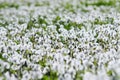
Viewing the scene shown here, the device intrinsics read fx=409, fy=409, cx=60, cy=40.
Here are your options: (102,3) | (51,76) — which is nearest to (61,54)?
(51,76)

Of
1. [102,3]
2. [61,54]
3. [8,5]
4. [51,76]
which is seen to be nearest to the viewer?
[51,76]

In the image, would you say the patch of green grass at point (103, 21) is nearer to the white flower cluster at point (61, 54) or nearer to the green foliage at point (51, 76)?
the white flower cluster at point (61, 54)

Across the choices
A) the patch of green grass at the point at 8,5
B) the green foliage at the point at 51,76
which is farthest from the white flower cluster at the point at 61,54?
the patch of green grass at the point at 8,5

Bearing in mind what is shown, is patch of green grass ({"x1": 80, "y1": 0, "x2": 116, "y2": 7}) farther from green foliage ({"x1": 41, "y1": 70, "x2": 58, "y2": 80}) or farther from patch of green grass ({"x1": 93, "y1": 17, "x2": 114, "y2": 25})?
green foliage ({"x1": 41, "y1": 70, "x2": 58, "y2": 80})

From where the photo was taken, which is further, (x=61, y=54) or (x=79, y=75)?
(x=61, y=54)

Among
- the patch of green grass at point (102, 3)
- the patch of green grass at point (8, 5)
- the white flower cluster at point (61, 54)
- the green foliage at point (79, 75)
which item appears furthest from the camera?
the patch of green grass at point (8, 5)

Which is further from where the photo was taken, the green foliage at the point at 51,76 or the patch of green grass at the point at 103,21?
the patch of green grass at the point at 103,21

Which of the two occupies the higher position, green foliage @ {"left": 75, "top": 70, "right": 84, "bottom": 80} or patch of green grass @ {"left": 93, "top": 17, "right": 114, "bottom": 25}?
green foliage @ {"left": 75, "top": 70, "right": 84, "bottom": 80}

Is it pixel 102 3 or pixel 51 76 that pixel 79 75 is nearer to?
pixel 51 76

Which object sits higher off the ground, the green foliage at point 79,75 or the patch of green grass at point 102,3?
the green foliage at point 79,75

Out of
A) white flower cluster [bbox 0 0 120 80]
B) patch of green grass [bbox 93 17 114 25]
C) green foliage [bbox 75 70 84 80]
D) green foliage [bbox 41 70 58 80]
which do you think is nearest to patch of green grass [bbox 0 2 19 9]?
patch of green grass [bbox 93 17 114 25]

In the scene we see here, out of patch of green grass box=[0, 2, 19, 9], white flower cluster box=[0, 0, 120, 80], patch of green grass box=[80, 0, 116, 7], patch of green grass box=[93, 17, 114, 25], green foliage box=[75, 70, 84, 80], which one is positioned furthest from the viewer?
patch of green grass box=[0, 2, 19, 9]

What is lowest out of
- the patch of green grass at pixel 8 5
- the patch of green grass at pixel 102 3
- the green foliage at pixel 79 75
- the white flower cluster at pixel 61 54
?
the patch of green grass at pixel 8 5
